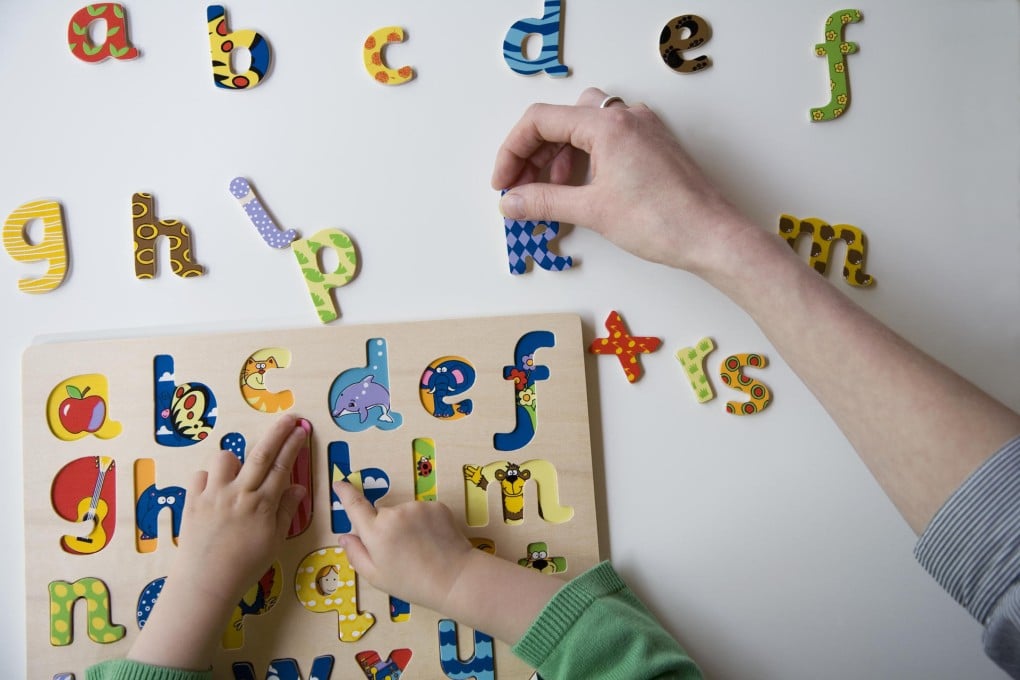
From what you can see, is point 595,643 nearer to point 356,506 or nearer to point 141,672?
point 356,506

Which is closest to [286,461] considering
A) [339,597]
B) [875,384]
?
[339,597]

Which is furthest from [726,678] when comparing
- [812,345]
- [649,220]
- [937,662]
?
[649,220]

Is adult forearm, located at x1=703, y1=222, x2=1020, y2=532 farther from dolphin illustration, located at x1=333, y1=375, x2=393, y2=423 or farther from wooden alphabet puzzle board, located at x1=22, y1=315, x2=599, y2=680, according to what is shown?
dolphin illustration, located at x1=333, y1=375, x2=393, y2=423

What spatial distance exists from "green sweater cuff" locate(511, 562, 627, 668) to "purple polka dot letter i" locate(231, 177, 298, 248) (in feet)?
1.79

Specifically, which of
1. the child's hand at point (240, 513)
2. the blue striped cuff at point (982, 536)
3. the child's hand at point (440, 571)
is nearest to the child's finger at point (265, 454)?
the child's hand at point (240, 513)

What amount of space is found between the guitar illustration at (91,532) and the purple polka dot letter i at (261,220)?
14.6 inches

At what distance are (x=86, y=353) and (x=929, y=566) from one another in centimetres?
94

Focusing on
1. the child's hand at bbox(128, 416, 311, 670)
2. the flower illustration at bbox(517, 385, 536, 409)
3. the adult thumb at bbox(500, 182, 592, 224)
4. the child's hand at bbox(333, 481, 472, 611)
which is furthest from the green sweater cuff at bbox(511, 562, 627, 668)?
the adult thumb at bbox(500, 182, 592, 224)

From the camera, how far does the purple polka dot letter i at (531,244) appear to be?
34.7 inches

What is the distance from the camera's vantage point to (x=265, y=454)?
2.65 feet

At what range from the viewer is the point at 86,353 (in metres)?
0.84

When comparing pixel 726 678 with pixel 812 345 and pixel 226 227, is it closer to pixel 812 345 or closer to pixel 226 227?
pixel 812 345

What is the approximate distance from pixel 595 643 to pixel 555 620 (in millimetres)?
49

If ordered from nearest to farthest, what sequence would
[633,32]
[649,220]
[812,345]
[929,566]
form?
[929,566] < [812,345] < [649,220] < [633,32]
